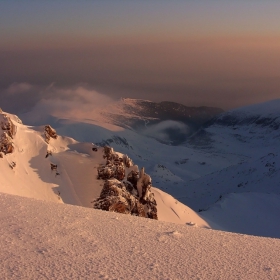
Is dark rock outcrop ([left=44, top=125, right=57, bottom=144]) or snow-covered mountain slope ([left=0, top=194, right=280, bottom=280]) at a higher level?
dark rock outcrop ([left=44, top=125, right=57, bottom=144])

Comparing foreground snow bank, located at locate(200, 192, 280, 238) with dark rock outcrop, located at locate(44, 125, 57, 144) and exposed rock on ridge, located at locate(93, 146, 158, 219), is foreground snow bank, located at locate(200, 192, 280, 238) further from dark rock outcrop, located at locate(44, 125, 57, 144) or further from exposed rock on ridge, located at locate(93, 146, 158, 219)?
dark rock outcrop, located at locate(44, 125, 57, 144)

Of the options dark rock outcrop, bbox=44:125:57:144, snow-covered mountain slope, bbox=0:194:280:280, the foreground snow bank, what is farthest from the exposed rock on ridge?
snow-covered mountain slope, bbox=0:194:280:280

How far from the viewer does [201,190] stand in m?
52.0

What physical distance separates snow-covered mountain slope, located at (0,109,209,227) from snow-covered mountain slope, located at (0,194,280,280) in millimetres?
12631

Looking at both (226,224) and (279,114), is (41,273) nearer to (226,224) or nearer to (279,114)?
(226,224)

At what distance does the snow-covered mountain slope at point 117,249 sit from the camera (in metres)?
5.81

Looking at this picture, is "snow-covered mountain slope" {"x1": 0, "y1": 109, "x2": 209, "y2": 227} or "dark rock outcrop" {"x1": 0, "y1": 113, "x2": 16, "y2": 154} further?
"dark rock outcrop" {"x1": 0, "y1": 113, "x2": 16, "y2": 154}

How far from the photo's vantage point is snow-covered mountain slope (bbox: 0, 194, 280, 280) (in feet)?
19.1

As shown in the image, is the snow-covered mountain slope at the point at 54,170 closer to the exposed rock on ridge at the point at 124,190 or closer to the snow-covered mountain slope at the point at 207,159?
the exposed rock on ridge at the point at 124,190

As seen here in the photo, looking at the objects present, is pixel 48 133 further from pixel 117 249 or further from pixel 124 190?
pixel 117 249

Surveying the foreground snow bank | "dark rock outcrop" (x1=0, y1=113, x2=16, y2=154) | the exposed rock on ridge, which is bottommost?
the foreground snow bank

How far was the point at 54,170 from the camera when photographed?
24.0m

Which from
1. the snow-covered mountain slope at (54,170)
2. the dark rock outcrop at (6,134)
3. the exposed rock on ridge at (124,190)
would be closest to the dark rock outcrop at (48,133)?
the snow-covered mountain slope at (54,170)

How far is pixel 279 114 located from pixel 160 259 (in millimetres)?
199129
